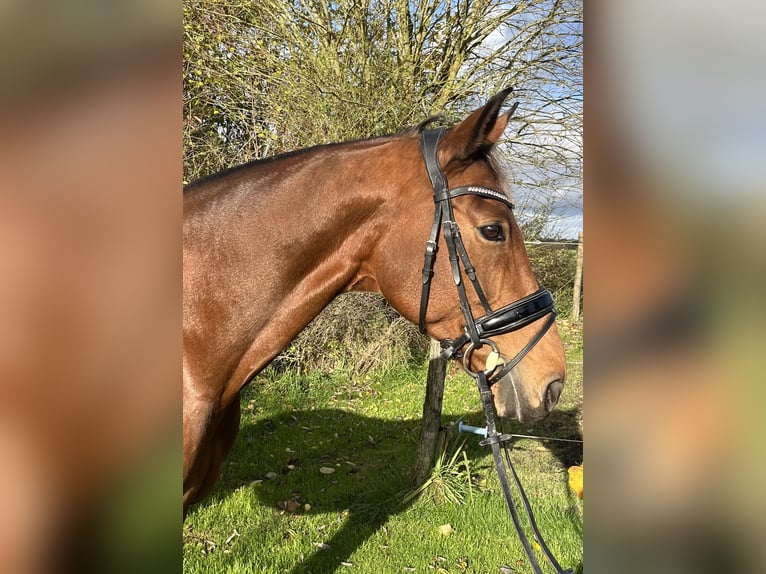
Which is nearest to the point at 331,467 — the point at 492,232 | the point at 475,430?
the point at 475,430

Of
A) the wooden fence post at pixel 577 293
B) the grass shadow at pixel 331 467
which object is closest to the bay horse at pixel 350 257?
the grass shadow at pixel 331 467

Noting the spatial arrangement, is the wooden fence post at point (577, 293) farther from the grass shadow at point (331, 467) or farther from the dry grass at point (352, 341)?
the grass shadow at point (331, 467)

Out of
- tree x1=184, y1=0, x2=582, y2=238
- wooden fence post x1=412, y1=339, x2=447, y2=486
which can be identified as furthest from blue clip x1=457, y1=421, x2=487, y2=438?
tree x1=184, y1=0, x2=582, y2=238

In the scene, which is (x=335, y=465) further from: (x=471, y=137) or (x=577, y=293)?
(x=577, y=293)

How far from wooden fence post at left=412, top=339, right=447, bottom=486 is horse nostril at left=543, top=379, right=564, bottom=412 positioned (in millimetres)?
2301

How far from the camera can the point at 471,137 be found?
1.82 m

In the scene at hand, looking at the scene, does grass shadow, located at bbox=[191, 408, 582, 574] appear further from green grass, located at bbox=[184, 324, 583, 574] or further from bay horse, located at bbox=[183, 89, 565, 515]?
bay horse, located at bbox=[183, 89, 565, 515]

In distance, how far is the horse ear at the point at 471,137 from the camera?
1.77 meters

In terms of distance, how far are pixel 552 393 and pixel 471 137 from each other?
1037 mm

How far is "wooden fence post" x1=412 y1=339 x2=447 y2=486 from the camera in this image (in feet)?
13.8

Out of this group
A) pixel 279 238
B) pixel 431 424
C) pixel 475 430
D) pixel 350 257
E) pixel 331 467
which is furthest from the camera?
pixel 331 467
